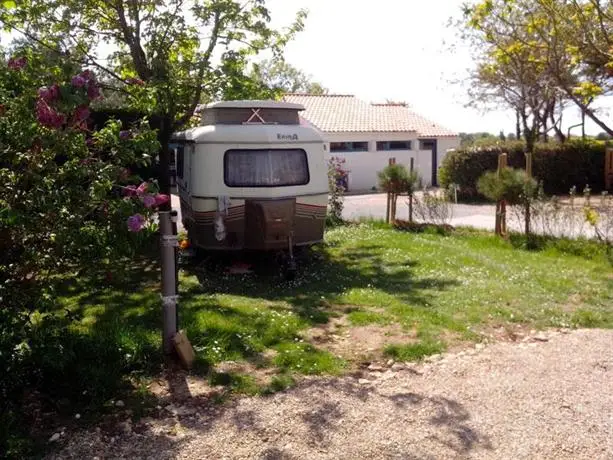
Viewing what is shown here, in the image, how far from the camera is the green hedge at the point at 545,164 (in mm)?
22219

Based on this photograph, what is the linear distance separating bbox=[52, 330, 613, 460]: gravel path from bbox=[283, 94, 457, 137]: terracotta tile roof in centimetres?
2606

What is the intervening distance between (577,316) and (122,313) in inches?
193

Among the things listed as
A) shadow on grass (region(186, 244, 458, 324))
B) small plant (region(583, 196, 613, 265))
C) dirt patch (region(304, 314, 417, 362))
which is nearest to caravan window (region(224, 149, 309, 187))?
shadow on grass (region(186, 244, 458, 324))

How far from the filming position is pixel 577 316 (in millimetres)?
6820

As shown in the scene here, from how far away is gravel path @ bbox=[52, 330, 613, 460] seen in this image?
12.5ft

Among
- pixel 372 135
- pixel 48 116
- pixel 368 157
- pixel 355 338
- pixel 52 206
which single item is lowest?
pixel 355 338

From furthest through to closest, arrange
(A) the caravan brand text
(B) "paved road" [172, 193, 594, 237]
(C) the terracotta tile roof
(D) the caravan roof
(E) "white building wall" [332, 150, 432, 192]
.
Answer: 1. (C) the terracotta tile roof
2. (E) "white building wall" [332, 150, 432, 192]
3. (B) "paved road" [172, 193, 594, 237]
4. (D) the caravan roof
5. (A) the caravan brand text

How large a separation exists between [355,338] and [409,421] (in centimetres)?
187

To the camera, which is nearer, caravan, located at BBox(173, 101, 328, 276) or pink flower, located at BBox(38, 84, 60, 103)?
pink flower, located at BBox(38, 84, 60, 103)

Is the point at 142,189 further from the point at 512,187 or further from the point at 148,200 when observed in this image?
the point at 512,187

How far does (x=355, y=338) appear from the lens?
6.06m

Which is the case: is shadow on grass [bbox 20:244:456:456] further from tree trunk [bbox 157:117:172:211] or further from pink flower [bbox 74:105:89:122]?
tree trunk [bbox 157:117:172:211]

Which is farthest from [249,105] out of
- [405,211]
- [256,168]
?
[405,211]

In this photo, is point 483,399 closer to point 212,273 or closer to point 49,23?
point 212,273
